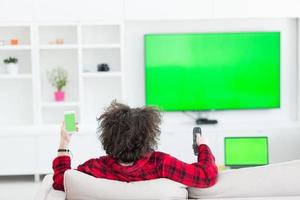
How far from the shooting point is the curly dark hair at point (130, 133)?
2.20 meters

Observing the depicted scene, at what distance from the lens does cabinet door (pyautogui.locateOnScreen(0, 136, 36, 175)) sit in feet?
19.6

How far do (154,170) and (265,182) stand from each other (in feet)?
1.38

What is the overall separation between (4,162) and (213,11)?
9.13 feet

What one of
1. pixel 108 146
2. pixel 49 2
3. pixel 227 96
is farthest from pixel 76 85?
pixel 108 146

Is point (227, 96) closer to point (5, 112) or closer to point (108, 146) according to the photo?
point (5, 112)

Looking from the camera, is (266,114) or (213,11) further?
(266,114)

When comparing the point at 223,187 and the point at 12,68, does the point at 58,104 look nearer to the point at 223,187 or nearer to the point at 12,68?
the point at 12,68

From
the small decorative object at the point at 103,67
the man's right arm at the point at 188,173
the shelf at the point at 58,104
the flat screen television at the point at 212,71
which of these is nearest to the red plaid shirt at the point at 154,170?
the man's right arm at the point at 188,173

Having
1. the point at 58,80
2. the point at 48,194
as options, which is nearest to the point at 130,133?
the point at 48,194

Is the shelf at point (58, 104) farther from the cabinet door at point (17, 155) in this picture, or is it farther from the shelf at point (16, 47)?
the shelf at point (16, 47)

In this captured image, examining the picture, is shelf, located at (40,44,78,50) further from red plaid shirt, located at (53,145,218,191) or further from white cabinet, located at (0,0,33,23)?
red plaid shirt, located at (53,145,218,191)

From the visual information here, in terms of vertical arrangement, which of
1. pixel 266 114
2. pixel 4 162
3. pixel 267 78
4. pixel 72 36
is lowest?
pixel 4 162

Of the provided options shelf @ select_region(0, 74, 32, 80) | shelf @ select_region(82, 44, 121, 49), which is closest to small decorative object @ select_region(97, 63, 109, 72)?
shelf @ select_region(82, 44, 121, 49)

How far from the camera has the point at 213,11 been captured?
6.20 m
